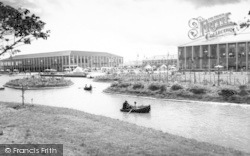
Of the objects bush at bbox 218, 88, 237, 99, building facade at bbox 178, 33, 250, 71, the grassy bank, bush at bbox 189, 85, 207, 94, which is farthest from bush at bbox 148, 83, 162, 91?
building facade at bbox 178, 33, 250, 71

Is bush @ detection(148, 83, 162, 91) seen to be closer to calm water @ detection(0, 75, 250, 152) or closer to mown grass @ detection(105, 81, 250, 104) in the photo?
mown grass @ detection(105, 81, 250, 104)

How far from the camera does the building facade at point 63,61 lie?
421 ft

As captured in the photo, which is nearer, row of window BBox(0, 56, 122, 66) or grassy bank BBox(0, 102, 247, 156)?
grassy bank BBox(0, 102, 247, 156)

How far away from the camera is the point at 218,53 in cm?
A: 7662

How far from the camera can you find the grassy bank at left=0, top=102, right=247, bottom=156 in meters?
8.84

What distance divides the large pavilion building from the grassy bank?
6226 cm

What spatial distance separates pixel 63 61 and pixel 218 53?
3328 inches

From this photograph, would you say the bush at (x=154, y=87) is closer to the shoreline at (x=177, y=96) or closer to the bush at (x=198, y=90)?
the shoreline at (x=177, y=96)

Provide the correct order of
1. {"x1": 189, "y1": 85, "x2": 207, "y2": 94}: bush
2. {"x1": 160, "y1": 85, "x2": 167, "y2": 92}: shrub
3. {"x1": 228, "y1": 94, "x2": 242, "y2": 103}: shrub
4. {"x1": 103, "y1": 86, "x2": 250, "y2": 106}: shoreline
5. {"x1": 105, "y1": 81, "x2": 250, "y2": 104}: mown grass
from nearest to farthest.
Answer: {"x1": 228, "y1": 94, "x2": 242, "y2": 103}: shrub → {"x1": 105, "y1": 81, "x2": 250, "y2": 104}: mown grass → {"x1": 103, "y1": 86, "x2": 250, "y2": 106}: shoreline → {"x1": 189, "y1": 85, "x2": 207, "y2": 94}: bush → {"x1": 160, "y1": 85, "x2": 167, "y2": 92}: shrub

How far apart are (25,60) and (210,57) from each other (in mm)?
119045

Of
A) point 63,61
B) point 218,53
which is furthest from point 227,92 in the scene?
point 63,61

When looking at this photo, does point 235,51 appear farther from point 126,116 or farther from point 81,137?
point 81,137

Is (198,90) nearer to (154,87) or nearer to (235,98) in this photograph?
(235,98)

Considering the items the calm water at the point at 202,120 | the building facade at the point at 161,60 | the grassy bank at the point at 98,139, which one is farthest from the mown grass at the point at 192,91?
the building facade at the point at 161,60
